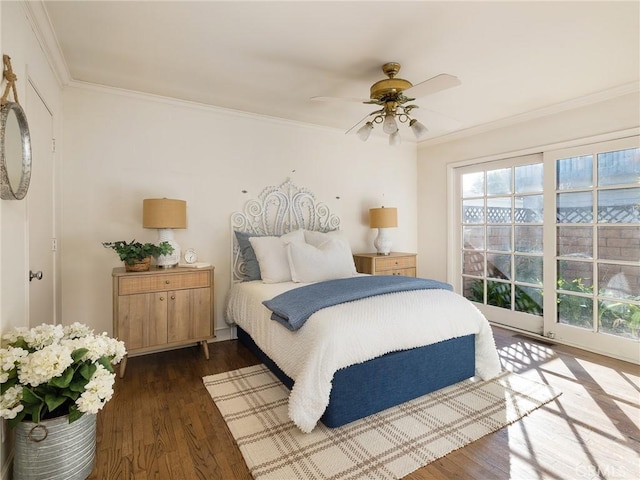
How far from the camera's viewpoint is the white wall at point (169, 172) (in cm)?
285

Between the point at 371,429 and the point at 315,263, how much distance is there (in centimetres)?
144

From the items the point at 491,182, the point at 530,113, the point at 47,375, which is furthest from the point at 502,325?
the point at 47,375

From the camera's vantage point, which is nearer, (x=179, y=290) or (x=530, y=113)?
(x=179, y=290)

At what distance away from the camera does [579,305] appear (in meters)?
3.26

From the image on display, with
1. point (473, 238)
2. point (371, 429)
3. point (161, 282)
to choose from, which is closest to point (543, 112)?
point (473, 238)

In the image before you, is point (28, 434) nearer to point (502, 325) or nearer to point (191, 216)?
point (191, 216)

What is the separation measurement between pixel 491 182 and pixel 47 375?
14.4ft

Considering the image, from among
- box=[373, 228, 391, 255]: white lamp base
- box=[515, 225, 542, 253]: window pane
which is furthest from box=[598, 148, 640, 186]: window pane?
box=[373, 228, 391, 255]: white lamp base

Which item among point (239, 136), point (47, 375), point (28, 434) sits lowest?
point (28, 434)

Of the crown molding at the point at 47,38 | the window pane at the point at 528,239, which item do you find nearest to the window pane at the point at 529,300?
the window pane at the point at 528,239

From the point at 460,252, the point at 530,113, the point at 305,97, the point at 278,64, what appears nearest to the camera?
the point at 278,64

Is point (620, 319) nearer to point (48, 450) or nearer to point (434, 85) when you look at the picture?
point (434, 85)

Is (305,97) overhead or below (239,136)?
overhead

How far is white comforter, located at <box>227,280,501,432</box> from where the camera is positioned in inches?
71.1
